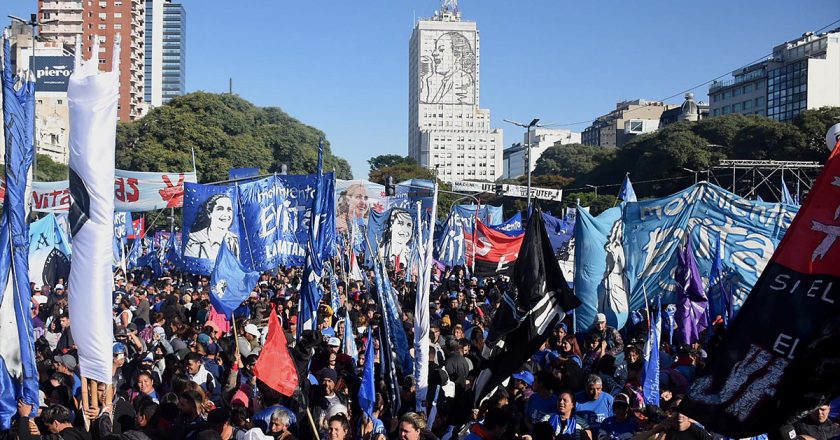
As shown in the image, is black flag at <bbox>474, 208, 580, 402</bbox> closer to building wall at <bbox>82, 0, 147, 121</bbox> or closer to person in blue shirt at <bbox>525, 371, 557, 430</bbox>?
person in blue shirt at <bbox>525, 371, 557, 430</bbox>

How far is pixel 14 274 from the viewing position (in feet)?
22.5

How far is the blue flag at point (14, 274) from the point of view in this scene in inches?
264

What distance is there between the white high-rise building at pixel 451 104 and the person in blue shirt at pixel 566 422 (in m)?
164

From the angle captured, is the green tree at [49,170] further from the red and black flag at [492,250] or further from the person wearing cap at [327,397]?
the person wearing cap at [327,397]

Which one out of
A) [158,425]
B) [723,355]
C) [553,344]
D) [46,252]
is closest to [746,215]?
[553,344]

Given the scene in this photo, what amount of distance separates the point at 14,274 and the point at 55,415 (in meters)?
1.32

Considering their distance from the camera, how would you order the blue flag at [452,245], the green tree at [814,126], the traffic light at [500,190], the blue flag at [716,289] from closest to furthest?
the blue flag at [716,289]
the blue flag at [452,245]
the traffic light at [500,190]
the green tree at [814,126]

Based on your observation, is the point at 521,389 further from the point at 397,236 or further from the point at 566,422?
the point at 397,236

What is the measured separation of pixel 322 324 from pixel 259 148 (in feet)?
160

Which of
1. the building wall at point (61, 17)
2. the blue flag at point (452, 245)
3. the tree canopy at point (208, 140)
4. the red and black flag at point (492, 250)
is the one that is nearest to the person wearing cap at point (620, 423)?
the red and black flag at point (492, 250)

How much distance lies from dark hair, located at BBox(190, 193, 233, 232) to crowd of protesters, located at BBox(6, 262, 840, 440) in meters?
4.90

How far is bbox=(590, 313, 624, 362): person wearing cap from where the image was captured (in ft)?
31.3

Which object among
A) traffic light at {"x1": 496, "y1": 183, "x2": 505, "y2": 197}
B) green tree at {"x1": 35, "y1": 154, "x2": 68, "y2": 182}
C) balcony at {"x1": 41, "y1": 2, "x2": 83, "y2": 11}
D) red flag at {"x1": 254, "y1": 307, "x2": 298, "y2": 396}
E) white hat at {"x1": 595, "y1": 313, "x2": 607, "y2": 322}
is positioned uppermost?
balcony at {"x1": 41, "y1": 2, "x2": 83, "y2": 11}

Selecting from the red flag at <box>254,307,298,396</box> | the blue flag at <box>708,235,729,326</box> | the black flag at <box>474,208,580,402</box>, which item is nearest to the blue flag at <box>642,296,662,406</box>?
the black flag at <box>474,208,580,402</box>
